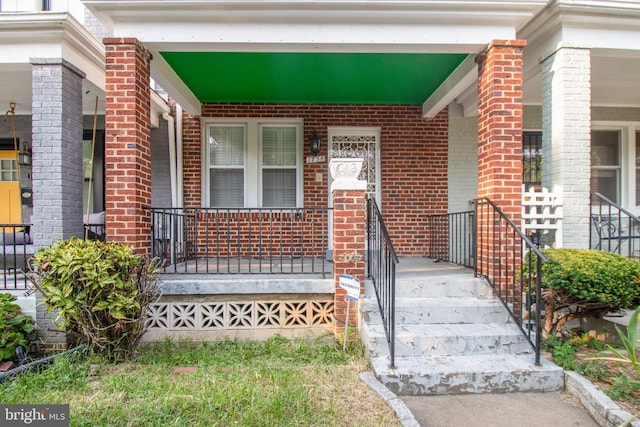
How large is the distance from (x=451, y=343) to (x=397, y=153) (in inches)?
148

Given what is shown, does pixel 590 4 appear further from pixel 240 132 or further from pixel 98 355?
pixel 98 355

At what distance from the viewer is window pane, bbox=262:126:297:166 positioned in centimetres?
639

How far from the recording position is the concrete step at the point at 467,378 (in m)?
2.97

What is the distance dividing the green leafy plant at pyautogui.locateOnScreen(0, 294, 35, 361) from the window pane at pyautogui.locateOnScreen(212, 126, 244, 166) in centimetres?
347

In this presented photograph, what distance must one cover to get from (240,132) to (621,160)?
6890 millimetres

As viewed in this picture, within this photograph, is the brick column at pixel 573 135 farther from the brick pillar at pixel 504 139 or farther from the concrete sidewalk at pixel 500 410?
the concrete sidewalk at pixel 500 410

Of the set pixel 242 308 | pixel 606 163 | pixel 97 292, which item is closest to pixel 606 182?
pixel 606 163

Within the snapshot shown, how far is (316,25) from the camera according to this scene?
12.8 feet

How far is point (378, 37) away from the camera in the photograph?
390cm

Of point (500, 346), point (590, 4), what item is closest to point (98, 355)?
point (500, 346)

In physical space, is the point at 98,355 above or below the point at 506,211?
below

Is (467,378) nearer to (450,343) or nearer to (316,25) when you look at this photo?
(450,343)

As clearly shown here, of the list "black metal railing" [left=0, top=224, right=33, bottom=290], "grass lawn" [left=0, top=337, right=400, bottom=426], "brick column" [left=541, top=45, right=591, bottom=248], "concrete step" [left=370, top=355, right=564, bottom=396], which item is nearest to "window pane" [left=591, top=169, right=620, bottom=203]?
"brick column" [left=541, top=45, right=591, bottom=248]

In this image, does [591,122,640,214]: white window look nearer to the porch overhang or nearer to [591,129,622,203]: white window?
[591,129,622,203]: white window
